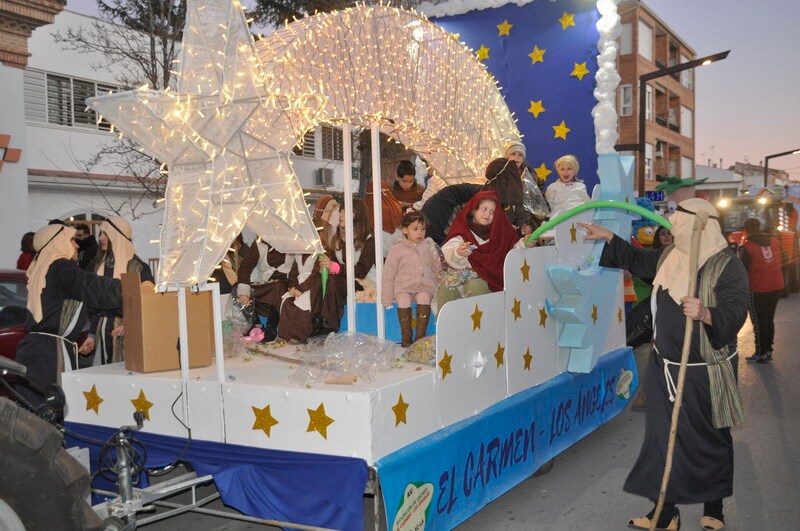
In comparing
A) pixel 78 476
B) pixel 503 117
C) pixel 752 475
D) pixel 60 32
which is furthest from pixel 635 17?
pixel 78 476

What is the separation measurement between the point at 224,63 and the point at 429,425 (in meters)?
2.37

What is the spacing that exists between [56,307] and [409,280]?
2501 millimetres

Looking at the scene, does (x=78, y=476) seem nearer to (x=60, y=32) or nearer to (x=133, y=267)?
(x=133, y=267)

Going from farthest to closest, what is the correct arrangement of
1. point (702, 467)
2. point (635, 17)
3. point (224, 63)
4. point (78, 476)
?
point (635, 17) → point (702, 467) → point (224, 63) → point (78, 476)

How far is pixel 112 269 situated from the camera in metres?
6.55

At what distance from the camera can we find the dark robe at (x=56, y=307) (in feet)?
16.5

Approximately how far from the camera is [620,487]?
5652 mm

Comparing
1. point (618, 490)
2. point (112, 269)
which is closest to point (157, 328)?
point (112, 269)

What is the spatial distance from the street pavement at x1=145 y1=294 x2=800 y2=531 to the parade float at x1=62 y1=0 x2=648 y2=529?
0.87ft

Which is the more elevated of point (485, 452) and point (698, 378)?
point (698, 378)

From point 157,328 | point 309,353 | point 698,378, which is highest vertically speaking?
point 157,328

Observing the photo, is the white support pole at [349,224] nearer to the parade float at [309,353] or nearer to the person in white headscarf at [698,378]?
the parade float at [309,353]

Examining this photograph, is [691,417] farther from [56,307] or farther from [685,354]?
[56,307]

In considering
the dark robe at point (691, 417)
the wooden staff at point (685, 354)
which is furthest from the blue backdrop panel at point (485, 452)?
the wooden staff at point (685, 354)
